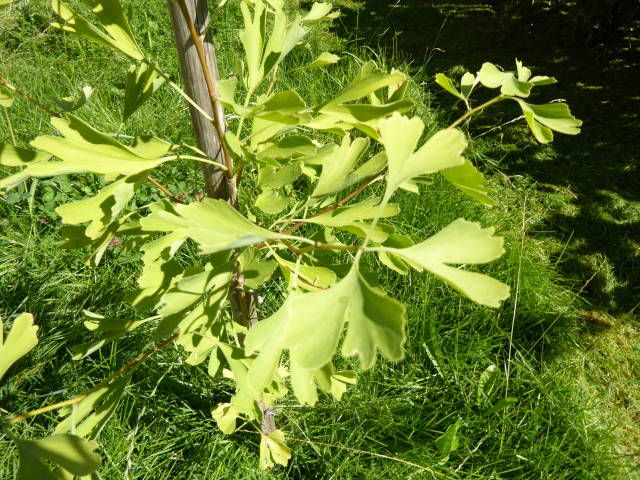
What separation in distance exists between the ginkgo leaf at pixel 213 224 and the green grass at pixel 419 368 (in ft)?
2.91

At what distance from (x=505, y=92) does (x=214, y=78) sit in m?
0.50

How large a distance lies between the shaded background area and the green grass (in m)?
0.02

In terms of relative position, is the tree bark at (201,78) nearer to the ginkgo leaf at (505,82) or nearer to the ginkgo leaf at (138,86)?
the ginkgo leaf at (138,86)

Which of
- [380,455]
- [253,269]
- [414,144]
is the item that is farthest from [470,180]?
[380,455]

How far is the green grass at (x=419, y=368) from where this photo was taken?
1458mm

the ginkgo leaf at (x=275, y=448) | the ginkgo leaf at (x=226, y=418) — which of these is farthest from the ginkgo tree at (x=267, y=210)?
the ginkgo leaf at (x=275, y=448)

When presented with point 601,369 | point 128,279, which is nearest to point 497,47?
point 601,369

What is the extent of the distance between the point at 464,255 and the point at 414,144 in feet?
0.52

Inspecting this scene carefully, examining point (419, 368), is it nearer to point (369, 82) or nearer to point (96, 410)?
point (96, 410)

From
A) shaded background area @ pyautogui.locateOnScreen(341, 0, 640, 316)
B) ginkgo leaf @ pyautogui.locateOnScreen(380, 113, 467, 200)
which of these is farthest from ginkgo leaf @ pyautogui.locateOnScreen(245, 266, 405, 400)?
shaded background area @ pyautogui.locateOnScreen(341, 0, 640, 316)

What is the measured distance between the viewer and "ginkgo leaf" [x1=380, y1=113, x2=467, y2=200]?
63 cm

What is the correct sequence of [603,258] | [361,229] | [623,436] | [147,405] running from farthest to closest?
1. [603,258]
2. [623,436]
3. [147,405]
4. [361,229]

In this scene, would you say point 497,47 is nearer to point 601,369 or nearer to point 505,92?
point 601,369

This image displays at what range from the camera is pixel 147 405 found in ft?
4.98
